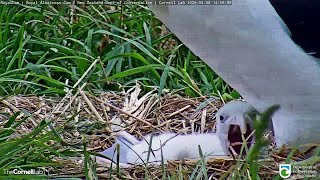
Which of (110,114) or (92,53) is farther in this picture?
(92,53)

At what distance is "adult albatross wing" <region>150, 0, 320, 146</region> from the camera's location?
5.94 feet

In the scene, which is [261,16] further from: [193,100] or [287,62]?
[193,100]

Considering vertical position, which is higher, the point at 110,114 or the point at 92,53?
the point at 92,53

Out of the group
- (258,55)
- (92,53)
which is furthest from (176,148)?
(92,53)

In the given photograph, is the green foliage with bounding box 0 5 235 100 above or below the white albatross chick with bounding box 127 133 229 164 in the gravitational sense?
above

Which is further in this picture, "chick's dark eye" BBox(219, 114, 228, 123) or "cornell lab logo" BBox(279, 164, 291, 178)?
"chick's dark eye" BBox(219, 114, 228, 123)

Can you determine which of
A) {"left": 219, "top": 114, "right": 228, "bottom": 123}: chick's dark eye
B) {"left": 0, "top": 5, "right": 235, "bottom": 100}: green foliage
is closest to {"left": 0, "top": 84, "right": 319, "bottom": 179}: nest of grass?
{"left": 0, "top": 5, "right": 235, "bottom": 100}: green foliage

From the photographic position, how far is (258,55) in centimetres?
183

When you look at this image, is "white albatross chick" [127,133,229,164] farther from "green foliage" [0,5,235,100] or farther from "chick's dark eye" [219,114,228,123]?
"green foliage" [0,5,235,100]

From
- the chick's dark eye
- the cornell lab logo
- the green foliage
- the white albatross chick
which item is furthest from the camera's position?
the green foliage

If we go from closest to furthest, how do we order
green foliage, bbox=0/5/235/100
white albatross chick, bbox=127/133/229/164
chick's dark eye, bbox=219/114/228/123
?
1. white albatross chick, bbox=127/133/229/164
2. chick's dark eye, bbox=219/114/228/123
3. green foliage, bbox=0/5/235/100

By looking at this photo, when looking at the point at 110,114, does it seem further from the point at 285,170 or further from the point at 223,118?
the point at 285,170

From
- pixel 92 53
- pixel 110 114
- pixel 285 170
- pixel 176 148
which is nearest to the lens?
pixel 285 170

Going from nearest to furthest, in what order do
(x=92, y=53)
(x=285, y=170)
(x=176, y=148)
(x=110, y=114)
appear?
(x=285, y=170), (x=176, y=148), (x=110, y=114), (x=92, y=53)
